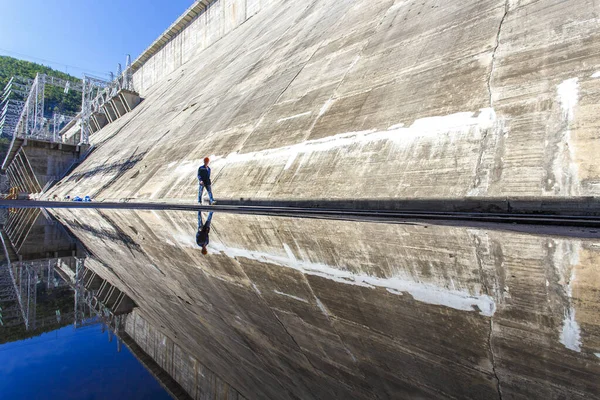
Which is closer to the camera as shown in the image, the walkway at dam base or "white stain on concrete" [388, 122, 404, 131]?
the walkway at dam base

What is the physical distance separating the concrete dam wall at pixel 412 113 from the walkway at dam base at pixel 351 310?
3.15ft

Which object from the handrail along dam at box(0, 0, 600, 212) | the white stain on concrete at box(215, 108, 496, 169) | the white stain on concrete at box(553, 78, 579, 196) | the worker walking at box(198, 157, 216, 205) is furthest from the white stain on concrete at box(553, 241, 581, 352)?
the worker walking at box(198, 157, 216, 205)

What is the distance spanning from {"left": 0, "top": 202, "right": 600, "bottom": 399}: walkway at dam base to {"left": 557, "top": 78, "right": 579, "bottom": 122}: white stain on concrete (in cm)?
166

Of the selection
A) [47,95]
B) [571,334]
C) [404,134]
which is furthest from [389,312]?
[47,95]

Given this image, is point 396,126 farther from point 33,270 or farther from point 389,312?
point 33,270

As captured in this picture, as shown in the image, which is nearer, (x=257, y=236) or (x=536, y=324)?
(x=536, y=324)

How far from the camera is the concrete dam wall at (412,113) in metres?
3.99

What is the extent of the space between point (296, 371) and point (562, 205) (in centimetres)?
320

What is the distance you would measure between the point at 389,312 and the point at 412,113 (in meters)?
4.17

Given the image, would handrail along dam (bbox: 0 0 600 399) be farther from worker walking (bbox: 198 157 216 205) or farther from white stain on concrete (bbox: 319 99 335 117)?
worker walking (bbox: 198 157 216 205)

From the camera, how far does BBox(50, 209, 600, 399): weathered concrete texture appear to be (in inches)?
59.3

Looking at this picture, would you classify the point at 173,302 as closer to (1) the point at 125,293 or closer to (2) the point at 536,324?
(1) the point at 125,293

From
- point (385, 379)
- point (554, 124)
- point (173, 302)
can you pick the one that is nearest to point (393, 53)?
point (554, 124)

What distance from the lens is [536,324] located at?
1.72 metres
